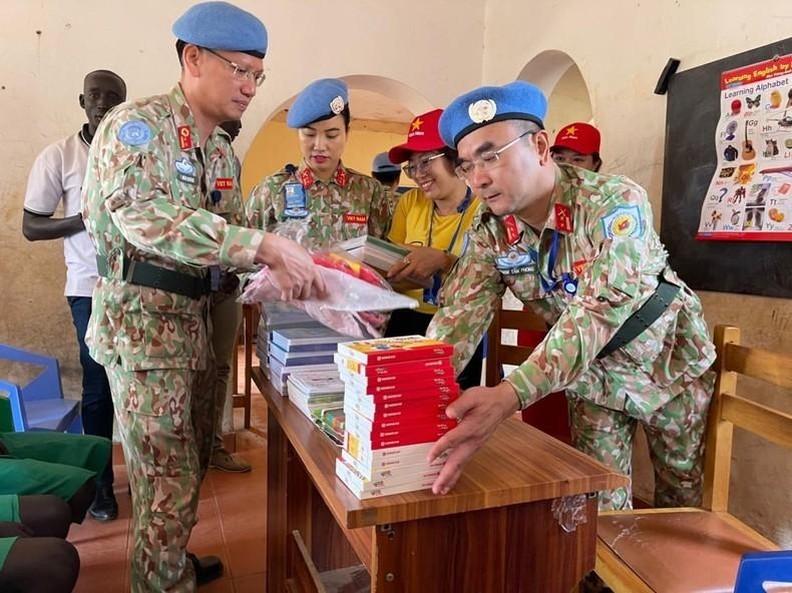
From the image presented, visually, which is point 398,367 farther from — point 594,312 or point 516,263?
point 516,263

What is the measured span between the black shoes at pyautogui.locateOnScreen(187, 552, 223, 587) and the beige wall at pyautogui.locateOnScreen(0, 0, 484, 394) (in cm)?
144

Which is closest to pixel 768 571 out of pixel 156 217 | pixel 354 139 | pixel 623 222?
pixel 623 222

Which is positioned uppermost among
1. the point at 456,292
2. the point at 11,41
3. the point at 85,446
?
the point at 11,41

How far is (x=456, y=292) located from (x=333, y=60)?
7.15 ft

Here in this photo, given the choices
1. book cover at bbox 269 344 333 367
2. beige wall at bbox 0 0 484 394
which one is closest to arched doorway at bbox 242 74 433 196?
beige wall at bbox 0 0 484 394

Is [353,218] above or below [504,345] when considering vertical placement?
above

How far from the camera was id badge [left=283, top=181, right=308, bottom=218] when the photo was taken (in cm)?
225

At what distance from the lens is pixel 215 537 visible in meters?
2.32

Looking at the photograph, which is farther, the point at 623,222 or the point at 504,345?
the point at 504,345

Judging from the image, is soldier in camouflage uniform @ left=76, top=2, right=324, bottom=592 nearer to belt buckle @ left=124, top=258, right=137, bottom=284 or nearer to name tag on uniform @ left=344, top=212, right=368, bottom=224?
belt buckle @ left=124, top=258, right=137, bottom=284

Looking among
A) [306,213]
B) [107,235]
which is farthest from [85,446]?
[306,213]

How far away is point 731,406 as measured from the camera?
4.71ft

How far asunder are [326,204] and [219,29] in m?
0.95

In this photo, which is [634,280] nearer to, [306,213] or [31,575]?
[31,575]
